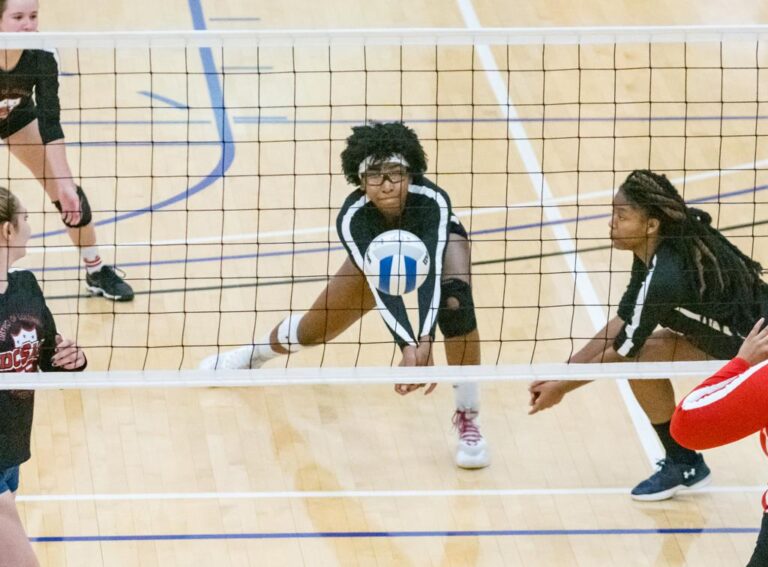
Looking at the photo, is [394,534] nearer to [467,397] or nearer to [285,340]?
[467,397]

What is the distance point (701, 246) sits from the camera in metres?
5.25

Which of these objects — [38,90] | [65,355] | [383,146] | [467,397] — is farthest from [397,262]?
[38,90]

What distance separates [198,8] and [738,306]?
20.8 feet

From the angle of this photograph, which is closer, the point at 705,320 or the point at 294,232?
the point at 705,320

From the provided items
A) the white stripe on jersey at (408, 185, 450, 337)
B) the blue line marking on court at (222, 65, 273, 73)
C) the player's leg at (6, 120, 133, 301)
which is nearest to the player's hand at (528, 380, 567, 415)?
the white stripe on jersey at (408, 185, 450, 337)

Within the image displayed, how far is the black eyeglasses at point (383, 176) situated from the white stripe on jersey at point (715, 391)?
2.07 meters

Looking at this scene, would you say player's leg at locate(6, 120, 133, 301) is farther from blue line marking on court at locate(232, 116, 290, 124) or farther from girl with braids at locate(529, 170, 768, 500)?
girl with braids at locate(529, 170, 768, 500)

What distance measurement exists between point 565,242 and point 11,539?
4.10 m

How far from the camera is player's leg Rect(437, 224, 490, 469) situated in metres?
5.67

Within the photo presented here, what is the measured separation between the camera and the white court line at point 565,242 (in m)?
6.10

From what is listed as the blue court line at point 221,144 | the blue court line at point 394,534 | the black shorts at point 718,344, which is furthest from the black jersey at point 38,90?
the black shorts at point 718,344

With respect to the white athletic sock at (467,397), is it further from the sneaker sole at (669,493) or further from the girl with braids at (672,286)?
the sneaker sole at (669,493)

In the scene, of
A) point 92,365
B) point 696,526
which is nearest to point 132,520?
point 92,365

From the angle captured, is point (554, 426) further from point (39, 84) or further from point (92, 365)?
point (39, 84)
